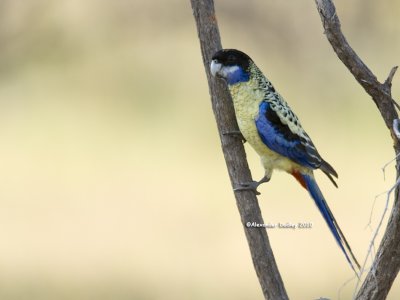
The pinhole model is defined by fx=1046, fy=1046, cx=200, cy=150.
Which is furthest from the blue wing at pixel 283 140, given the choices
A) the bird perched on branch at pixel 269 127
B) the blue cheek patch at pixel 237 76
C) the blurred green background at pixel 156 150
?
the blurred green background at pixel 156 150

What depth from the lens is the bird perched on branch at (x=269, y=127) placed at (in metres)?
3.41

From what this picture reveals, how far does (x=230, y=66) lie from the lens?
3.39 m

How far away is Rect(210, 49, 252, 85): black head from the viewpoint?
3.34 metres

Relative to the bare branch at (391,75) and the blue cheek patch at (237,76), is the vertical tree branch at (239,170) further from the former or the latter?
the bare branch at (391,75)

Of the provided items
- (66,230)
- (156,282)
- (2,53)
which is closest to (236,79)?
(156,282)

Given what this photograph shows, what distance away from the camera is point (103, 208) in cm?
685

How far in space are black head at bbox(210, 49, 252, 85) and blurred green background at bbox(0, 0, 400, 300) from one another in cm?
257

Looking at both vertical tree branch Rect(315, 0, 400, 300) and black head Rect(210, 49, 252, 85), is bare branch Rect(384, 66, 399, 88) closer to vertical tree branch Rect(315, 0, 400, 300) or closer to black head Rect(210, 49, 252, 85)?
vertical tree branch Rect(315, 0, 400, 300)

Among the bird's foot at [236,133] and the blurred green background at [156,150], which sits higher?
the blurred green background at [156,150]

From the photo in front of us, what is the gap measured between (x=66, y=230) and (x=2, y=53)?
91.3 inches

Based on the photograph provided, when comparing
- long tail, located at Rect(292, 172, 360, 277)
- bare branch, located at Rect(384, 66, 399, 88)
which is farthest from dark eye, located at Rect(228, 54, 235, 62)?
bare branch, located at Rect(384, 66, 399, 88)

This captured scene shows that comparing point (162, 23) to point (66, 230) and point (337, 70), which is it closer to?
point (337, 70)

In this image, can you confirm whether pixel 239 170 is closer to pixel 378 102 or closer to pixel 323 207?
pixel 323 207

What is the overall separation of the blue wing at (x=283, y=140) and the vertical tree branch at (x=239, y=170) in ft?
0.32
